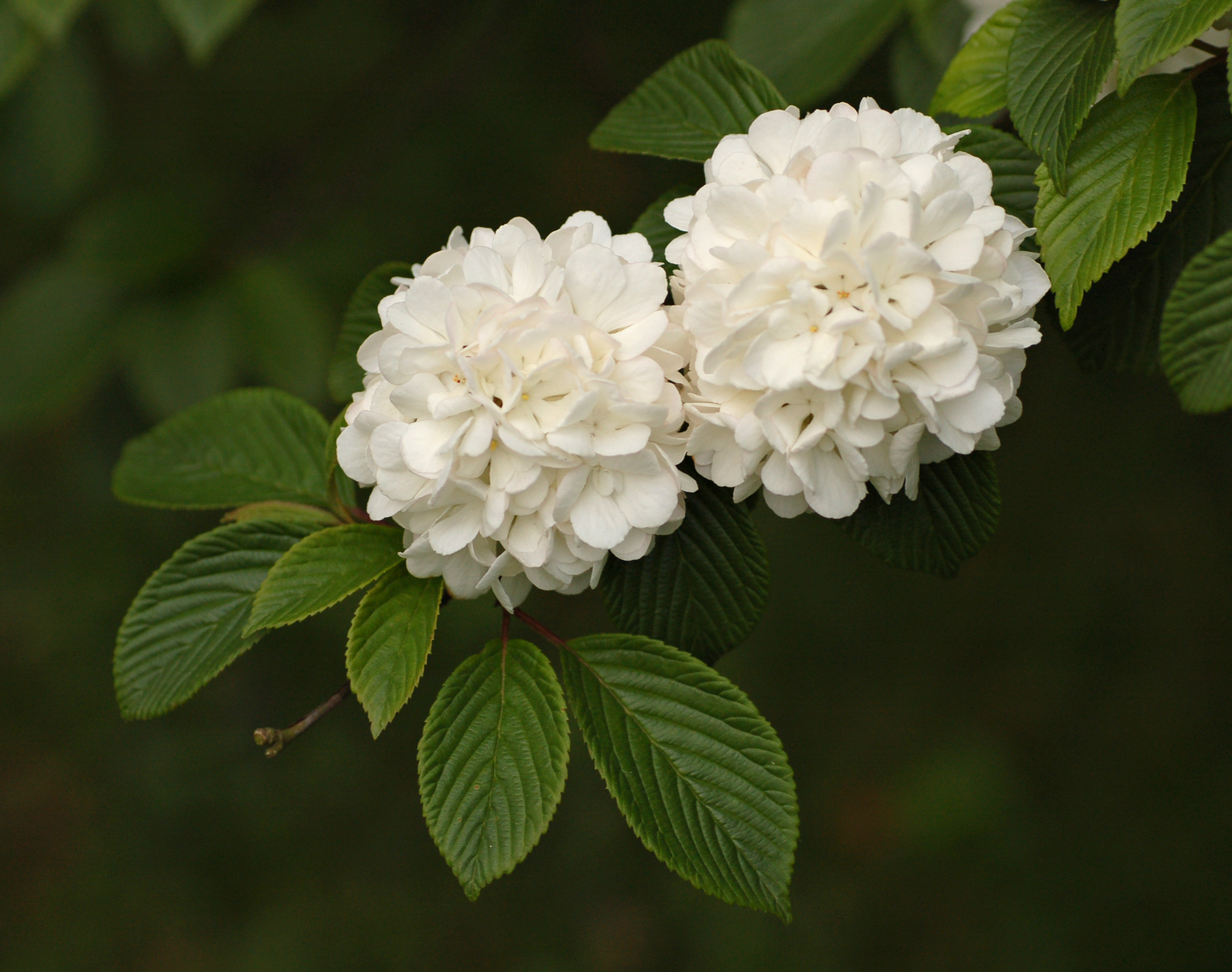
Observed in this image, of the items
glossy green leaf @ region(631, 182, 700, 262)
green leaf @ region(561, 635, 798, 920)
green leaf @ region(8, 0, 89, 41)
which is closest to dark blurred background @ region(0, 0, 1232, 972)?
green leaf @ region(8, 0, 89, 41)

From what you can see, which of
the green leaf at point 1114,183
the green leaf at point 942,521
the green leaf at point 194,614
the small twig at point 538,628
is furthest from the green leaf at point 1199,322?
the green leaf at point 194,614

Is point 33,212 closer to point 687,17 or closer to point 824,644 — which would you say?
point 687,17

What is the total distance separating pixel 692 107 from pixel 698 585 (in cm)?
54

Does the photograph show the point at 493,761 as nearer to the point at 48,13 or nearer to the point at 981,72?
the point at 981,72

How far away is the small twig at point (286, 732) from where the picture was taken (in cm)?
98

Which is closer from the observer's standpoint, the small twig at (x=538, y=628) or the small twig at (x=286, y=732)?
the small twig at (x=286, y=732)

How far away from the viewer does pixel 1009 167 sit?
3.53ft

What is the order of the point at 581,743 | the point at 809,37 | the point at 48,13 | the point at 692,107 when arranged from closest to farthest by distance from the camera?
the point at 692,107 < the point at 48,13 < the point at 809,37 < the point at 581,743

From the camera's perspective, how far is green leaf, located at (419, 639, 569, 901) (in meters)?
0.98

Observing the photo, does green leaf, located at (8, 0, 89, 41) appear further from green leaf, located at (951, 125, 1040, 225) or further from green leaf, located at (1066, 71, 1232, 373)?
green leaf, located at (1066, 71, 1232, 373)

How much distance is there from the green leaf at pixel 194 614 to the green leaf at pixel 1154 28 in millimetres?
935

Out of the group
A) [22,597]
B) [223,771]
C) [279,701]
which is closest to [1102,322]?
[279,701]

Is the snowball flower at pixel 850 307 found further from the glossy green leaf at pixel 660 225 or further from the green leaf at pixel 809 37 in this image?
the green leaf at pixel 809 37

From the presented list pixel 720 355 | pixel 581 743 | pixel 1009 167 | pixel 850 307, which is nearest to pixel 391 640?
pixel 720 355
